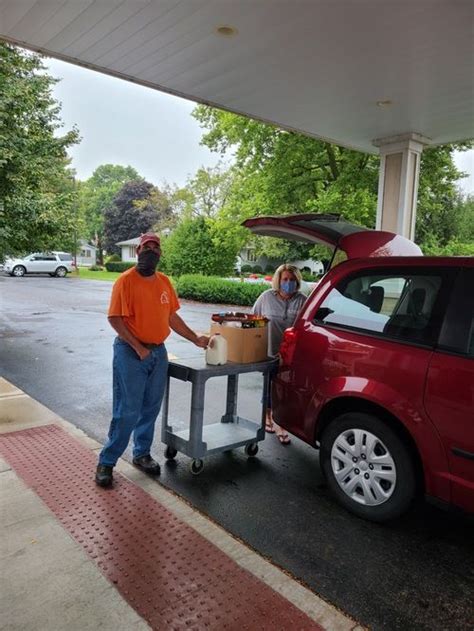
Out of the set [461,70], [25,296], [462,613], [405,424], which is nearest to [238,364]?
[405,424]

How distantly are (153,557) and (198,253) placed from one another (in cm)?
1935

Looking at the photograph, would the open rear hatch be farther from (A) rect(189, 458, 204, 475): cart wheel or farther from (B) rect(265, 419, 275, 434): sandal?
(A) rect(189, 458, 204, 475): cart wheel

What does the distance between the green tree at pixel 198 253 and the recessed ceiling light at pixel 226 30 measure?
15.9 m

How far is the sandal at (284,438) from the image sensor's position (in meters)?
4.62

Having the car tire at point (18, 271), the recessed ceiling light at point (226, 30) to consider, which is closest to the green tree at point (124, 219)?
the car tire at point (18, 271)

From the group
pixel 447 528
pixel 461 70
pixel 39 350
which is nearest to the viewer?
pixel 447 528

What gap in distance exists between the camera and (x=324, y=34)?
479 centimetres

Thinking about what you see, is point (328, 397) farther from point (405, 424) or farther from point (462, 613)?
point (462, 613)

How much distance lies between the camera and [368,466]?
126 inches

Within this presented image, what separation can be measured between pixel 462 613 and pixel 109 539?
6.37 ft

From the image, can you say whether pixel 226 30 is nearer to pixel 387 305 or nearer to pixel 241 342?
pixel 241 342

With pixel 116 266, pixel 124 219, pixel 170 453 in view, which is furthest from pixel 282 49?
pixel 124 219

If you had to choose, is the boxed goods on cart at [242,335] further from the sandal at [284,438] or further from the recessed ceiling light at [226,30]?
the recessed ceiling light at [226,30]

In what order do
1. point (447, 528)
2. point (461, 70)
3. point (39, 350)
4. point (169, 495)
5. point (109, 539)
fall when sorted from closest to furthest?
point (109, 539)
point (447, 528)
point (169, 495)
point (461, 70)
point (39, 350)
